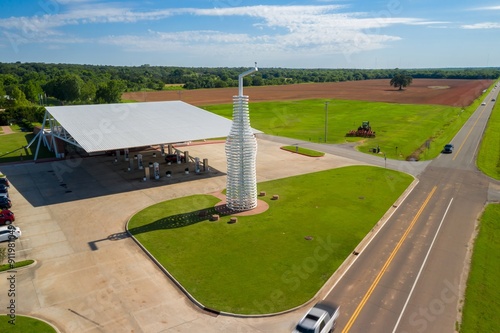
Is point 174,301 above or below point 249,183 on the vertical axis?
below

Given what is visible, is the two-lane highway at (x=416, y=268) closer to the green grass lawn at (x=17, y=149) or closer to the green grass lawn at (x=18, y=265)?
the green grass lawn at (x=18, y=265)

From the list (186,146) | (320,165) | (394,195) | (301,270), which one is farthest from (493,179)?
(186,146)

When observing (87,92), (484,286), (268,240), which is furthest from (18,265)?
(87,92)

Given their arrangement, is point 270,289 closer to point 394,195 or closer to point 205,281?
point 205,281

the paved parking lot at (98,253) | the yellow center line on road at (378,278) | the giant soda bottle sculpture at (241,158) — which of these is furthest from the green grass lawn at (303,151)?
the giant soda bottle sculpture at (241,158)

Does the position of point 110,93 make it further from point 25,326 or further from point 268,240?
point 25,326

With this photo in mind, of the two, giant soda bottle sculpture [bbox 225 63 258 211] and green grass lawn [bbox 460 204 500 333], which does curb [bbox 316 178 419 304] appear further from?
giant soda bottle sculpture [bbox 225 63 258 211]

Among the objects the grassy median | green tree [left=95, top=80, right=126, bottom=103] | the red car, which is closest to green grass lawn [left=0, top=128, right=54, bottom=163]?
the red car
